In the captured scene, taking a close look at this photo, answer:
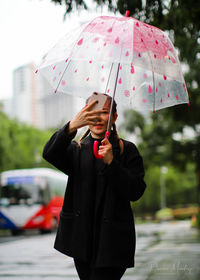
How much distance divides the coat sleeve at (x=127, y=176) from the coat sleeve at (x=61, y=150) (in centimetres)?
31

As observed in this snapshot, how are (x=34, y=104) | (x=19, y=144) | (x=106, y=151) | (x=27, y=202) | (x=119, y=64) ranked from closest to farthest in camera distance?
(x=106, y=151) < (x=119, y=64) < (x=27, y=202) < (x=19, y=144) < (x=34, y=104)

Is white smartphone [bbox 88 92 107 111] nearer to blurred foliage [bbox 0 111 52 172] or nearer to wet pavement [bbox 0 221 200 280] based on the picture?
wet pavement [bbox 0 221 200 280]

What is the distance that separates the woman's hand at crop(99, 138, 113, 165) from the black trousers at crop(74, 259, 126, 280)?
0.66m

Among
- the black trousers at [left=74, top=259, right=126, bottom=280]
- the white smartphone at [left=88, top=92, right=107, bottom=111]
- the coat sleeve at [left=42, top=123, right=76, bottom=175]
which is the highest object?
the white smartphone at [left=88, top=92, right=107, bottom=111]

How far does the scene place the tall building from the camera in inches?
4124

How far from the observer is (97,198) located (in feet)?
9.87

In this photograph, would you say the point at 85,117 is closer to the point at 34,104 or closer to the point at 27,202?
the point at 27,202

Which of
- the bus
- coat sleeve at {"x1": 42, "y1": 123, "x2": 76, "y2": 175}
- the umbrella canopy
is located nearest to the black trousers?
coat sleeve at {"x1": 42, "y1": 123, "x2": 76, "y2": 175}

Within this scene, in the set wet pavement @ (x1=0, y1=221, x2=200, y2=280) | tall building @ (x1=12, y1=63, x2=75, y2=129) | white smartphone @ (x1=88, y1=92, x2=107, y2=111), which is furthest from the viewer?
tall building @ (x1=12, y1=63, x2=75, y2=129)

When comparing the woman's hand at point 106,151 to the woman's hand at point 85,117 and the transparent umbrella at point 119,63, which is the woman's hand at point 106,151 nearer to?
the woman's hand at point 85,117

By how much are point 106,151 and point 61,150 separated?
316 millimetres

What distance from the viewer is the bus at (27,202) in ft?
→ 76.4

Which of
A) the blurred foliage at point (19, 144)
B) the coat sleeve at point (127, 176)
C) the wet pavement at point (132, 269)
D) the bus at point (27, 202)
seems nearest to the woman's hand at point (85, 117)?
the coat sleeve at point (127, 176)

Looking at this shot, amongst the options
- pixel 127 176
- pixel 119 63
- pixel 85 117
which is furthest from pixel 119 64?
pixel 127 176
